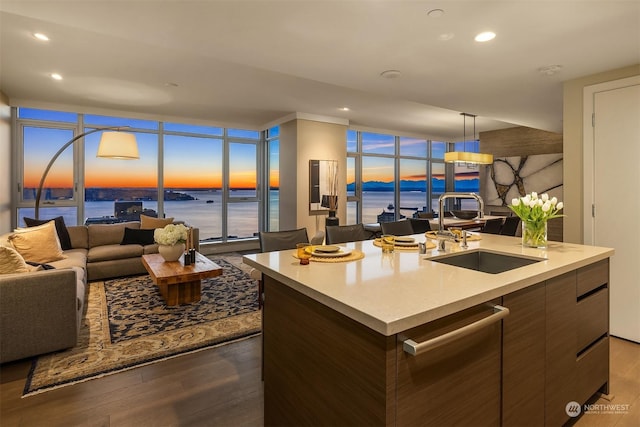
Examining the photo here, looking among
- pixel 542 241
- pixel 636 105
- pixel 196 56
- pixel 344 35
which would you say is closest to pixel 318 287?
pixel 542 241

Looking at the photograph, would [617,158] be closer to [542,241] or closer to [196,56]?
[542,241]

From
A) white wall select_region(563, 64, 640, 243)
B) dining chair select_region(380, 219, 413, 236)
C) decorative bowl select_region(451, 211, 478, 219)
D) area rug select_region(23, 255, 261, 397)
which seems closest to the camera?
area rug select_region(23, 255, 261, 397)

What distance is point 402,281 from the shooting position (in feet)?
4.78

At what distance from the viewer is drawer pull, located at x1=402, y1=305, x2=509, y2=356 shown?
3.44ft

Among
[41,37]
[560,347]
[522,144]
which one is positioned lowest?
[560,347]

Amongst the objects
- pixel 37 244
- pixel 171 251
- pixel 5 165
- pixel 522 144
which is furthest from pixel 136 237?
pixel 522 144

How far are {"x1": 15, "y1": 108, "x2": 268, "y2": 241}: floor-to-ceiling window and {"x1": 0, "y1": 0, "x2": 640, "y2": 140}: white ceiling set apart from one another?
702mm

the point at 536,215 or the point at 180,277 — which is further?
the point at 180,277

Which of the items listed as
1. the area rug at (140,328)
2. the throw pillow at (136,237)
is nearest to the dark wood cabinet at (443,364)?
the area rug at (140,328)

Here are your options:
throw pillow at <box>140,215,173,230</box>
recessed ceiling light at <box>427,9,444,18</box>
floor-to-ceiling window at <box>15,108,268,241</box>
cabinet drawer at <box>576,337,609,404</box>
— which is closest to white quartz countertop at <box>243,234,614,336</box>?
cabinet drawer at <box>576,337,609,404</box>

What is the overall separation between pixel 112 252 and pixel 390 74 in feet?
14.3

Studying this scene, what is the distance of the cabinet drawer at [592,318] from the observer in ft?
6.21

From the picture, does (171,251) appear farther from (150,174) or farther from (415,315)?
(415,315)

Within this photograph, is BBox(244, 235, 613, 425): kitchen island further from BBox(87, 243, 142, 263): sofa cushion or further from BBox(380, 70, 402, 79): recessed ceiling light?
BBox(87, 243, 142, 263): sofa cushion
